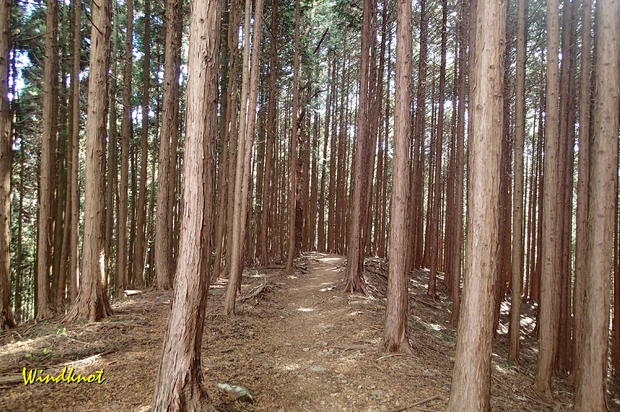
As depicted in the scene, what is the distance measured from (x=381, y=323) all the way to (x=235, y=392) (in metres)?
4.49

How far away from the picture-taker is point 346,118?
22.8 metres

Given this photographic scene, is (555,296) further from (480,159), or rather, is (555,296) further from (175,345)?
(175,345)

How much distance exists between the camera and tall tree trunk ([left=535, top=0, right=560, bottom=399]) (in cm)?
781

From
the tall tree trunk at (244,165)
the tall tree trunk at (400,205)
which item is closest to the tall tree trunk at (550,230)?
the tall tree trunk at (400,205)

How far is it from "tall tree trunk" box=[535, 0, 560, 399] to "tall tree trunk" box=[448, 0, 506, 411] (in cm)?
475

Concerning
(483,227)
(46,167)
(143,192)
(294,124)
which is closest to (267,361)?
(483,227)

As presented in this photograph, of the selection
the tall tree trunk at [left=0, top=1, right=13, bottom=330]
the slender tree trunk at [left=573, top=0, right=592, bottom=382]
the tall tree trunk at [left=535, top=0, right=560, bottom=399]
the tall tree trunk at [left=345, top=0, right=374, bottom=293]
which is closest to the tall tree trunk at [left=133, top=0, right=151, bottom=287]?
the tall tree trunk at [left=0, top=1, right=13, bottom=330]

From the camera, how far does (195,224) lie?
397 cm

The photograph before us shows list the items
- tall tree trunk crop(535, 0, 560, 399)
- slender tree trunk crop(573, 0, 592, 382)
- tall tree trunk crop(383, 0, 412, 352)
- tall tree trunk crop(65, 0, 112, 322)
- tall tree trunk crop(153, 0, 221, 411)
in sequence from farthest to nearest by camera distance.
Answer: slender tree trunk crop(573, 0, 592, 382) → tall tree trunk crop(535, 0, 560, 399) → tall tree trunk crop(65, 0, 112, 322) → tall tree trunk crop(383, 0, 412, 352) → tall tree trunk crop(153, 0, 221, 411)

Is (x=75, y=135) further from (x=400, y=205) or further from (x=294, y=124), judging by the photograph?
(x=400, y=205)

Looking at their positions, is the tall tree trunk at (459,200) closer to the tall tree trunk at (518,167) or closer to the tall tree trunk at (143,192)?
the tall tree trunk at (518,167)

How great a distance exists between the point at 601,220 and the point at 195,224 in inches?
261

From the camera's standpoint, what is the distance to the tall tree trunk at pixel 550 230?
7809 mm

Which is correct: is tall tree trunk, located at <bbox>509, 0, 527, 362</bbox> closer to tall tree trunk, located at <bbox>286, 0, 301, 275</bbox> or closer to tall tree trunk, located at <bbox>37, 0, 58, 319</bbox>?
tall tree trunk, located at <bbox>286, 0, 301, 275</bbox>
